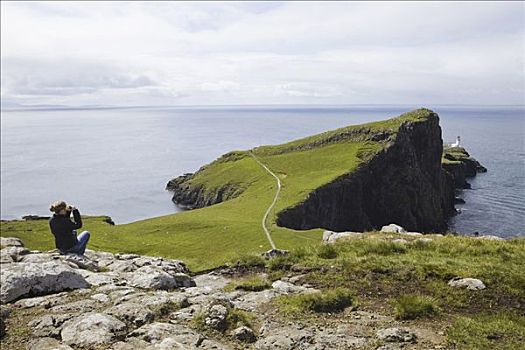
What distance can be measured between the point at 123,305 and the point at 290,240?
3757 centimetres

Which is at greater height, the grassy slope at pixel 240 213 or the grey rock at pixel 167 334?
the grey rock at pixel 167 334

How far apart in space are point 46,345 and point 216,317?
14.6ft

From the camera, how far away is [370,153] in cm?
11875

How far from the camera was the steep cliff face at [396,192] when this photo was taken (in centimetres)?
9769

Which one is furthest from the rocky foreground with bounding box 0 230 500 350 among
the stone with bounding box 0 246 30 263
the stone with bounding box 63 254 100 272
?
the stone with bounding box 0 246 30 263

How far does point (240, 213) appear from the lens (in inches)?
3145

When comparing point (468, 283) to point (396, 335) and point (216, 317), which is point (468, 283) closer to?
point (396, 335)

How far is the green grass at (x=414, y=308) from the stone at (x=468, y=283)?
2.12 metres

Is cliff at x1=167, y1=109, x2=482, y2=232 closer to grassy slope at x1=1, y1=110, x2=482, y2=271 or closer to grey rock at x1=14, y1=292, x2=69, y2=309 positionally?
grassy slope at x1=1, y1=110, x2=482, y2=271

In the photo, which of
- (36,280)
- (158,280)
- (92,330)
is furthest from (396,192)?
(92,330)

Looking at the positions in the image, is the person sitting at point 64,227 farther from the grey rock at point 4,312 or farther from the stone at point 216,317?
the stone at point 216,317

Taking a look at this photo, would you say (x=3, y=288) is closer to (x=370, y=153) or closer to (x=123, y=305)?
(x=123, y=305)

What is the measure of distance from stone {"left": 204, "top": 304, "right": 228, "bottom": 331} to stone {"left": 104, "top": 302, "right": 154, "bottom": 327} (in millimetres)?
1735

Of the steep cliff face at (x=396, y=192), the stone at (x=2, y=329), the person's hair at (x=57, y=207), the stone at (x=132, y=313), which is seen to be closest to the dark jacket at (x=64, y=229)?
the person's hair at (x=57, y=207)
